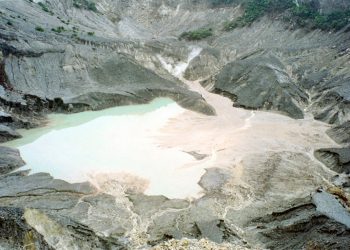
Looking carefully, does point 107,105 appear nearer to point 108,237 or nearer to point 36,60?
point 36,60

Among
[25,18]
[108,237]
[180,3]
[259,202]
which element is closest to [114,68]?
[25,18]

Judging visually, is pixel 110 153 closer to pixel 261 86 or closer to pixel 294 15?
pixel 261 86

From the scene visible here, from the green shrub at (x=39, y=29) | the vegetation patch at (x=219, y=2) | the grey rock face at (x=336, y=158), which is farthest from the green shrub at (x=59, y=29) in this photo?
the grey rock face at (x=336, y=158)

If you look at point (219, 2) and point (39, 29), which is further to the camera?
point (219, 2)

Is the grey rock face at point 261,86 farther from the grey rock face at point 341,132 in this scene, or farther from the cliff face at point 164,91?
the grey rock face at point 341,132

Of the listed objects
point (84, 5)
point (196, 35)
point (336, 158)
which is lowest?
point (336, 158)

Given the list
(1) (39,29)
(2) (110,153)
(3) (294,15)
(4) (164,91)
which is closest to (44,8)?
(1) (39,29)
